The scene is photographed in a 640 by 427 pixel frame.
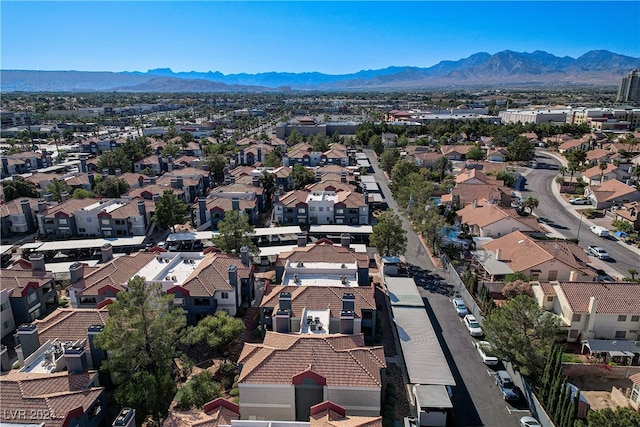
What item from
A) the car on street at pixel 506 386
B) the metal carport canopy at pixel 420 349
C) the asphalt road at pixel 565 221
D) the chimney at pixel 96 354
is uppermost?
the chimney at pixel 96 354

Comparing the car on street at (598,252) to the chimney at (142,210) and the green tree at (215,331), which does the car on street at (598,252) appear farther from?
the chimney at (142,210)

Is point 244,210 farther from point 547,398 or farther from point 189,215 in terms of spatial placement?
point 547,398

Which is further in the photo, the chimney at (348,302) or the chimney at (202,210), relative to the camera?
the chimney at (202,210)

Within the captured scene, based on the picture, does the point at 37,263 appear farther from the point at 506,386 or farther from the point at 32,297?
the point at 506,386

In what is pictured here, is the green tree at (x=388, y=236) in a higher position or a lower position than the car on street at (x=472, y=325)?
higher

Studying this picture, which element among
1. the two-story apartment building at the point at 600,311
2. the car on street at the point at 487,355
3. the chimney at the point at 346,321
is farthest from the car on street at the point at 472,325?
the chimney at the point at 346,321

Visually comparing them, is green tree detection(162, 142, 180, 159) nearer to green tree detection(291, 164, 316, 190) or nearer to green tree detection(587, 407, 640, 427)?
green tree detection(291, 164, 316, 190)

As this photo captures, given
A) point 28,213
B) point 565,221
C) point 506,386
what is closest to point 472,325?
point 506,386
